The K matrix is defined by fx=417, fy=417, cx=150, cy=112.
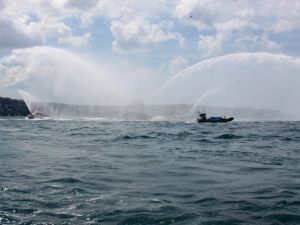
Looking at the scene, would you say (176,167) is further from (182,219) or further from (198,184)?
(182,219)

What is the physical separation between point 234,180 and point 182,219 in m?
6.79

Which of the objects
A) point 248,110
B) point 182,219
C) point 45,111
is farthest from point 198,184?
point 45,111

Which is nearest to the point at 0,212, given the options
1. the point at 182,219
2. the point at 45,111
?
the point at 182,219

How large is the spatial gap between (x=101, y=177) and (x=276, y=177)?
8.10 m

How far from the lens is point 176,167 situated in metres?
22.5

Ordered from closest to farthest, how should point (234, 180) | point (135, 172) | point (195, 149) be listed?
point (234, 180), point (135, 172), point (195, 149)

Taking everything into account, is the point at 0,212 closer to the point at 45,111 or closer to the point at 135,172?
the point at 135,172

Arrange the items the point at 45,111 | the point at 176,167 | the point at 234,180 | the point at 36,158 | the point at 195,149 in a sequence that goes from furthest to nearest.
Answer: the point at 45,111 < the point at 195,149 < the point at 36,158 < the point at 176,167 < the point at 234,180

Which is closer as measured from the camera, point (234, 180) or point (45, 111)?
point (234, 180)

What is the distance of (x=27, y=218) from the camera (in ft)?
40.6

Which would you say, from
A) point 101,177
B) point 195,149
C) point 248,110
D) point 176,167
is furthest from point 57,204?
point 248,110

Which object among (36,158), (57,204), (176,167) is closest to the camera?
(57,204)

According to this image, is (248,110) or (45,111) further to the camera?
(45,111)

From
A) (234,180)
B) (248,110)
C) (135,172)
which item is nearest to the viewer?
(234,180)
